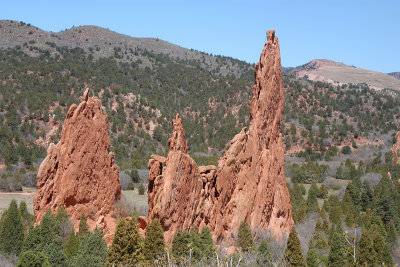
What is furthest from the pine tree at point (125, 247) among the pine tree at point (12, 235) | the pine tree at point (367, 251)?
the pine tree at point (367, 251)

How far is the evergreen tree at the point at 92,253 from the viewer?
66.3ft

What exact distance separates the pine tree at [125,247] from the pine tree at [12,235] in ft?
22.0

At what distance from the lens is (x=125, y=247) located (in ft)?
65.4

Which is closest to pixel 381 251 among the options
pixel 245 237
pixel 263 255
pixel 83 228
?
pixel 245 237

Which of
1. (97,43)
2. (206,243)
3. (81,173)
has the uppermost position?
(97,43)

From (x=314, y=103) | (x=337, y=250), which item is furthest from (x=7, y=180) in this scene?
(x=314, y=103)

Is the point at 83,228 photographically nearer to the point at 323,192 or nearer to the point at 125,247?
the point at 125,247

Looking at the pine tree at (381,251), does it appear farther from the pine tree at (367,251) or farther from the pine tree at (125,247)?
the pine tree at (125,247)

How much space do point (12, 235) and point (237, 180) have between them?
12.5m

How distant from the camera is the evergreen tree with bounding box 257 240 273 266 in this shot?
69.5 feet

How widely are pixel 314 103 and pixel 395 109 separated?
69.4 ft

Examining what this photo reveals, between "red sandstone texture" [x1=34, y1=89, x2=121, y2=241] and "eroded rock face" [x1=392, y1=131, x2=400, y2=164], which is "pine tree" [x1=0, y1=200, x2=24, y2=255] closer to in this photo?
"red sandstone texture" [x1=34, y1=89, x2=121, y2=241]

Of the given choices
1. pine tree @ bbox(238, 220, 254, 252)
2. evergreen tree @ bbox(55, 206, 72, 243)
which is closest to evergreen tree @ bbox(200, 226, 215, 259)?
pine tree @ bbox(238, 220, 254, 252)

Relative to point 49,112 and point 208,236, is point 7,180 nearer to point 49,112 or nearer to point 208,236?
point 49,112
